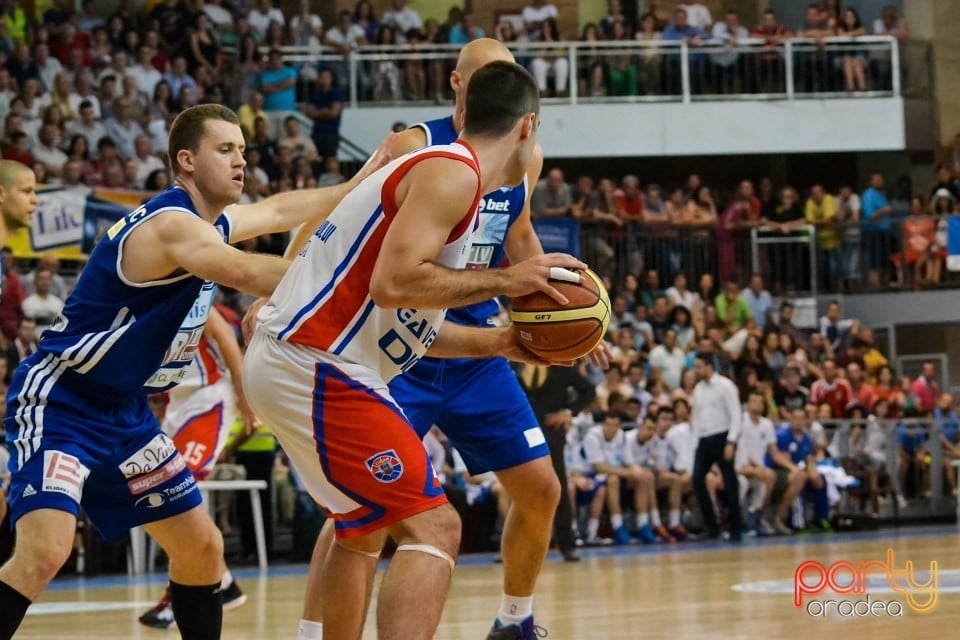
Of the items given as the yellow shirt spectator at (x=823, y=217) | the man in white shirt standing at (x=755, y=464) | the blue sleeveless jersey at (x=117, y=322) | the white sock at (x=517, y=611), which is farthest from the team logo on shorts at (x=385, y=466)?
the yellow shirt spectator at (x=823, y=217)

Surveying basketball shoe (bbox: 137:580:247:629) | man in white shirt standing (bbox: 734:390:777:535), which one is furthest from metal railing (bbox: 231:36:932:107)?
basketball shoe (bbox: 137:580:247:629)

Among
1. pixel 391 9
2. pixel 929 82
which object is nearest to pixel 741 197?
pixel 929 82

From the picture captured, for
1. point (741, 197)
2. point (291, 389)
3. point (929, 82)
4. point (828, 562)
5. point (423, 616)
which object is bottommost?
point (828, 562)

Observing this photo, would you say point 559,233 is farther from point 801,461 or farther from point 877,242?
point 877,242

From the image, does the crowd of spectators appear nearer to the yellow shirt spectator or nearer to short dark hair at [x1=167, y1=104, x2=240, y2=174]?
the yellow shirt spectator

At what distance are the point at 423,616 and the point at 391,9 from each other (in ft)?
66.4

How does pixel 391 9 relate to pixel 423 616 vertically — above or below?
above

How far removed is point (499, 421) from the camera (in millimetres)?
6340

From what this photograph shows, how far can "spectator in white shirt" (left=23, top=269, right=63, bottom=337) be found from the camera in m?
14.3

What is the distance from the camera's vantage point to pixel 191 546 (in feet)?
17.7

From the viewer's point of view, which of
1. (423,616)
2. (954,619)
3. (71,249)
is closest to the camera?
(423,616)

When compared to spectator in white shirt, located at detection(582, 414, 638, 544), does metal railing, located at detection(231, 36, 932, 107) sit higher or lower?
higher

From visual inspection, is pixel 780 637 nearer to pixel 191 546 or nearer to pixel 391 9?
pixel 191 546

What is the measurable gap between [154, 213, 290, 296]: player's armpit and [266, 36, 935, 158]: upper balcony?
16.6 m
